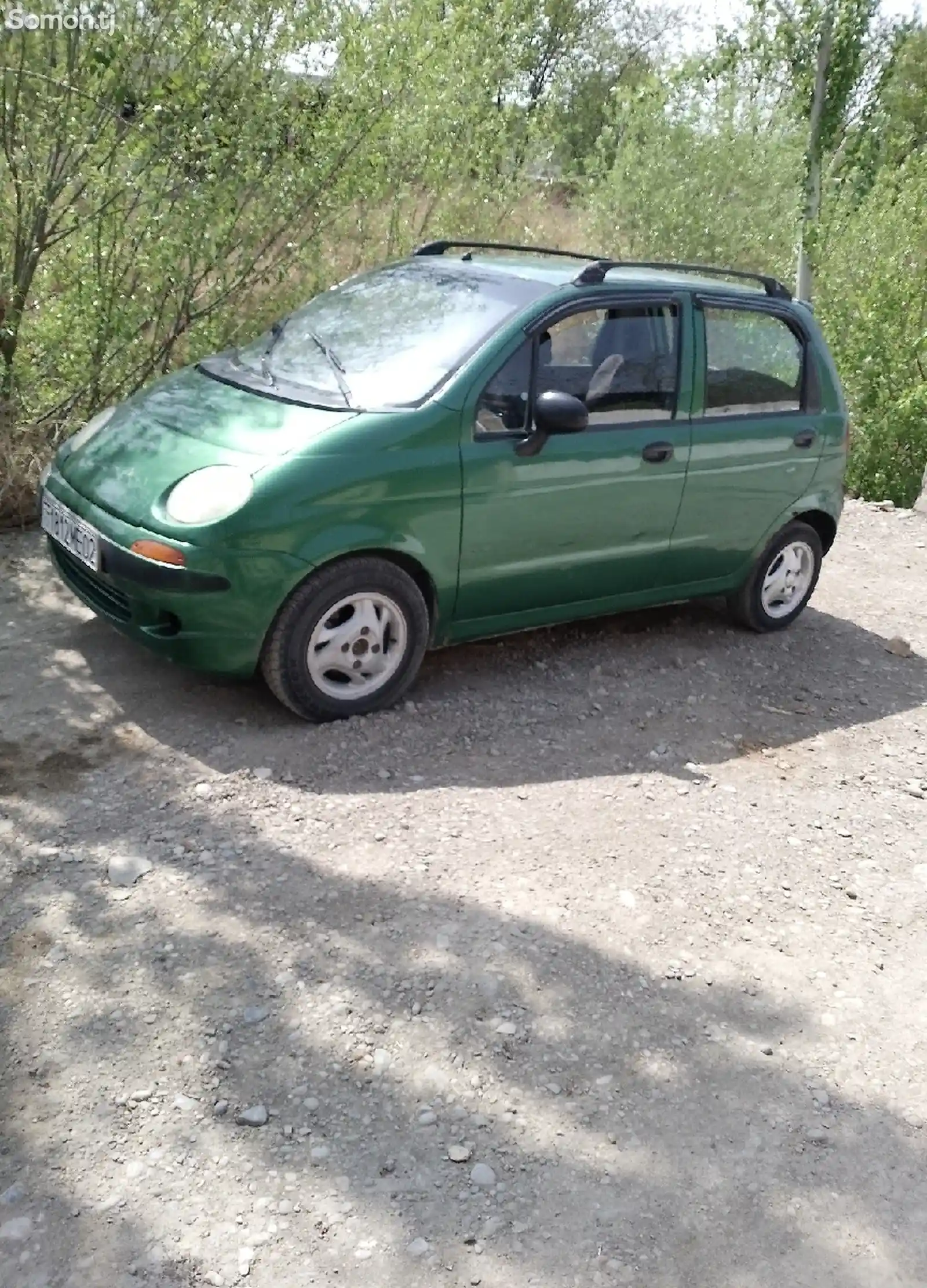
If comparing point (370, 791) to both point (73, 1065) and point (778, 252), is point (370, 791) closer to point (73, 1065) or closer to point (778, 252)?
point (73, 1065)

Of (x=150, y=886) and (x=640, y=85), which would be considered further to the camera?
(x=640, y=85)

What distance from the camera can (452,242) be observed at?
6.71 meters

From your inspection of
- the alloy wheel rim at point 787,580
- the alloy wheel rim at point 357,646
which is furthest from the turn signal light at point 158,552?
the alloy wheel rim at point 787,580

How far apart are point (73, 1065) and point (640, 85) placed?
15951mm

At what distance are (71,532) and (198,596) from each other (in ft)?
2.62

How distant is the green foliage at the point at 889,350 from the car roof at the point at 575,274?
20.9 ft

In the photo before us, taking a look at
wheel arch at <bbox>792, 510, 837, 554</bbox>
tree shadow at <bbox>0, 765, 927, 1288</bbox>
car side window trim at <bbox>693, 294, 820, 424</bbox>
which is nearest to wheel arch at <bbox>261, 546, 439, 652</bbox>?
tree shadow at <bbox>0, 765, 927, 1288</bbox>

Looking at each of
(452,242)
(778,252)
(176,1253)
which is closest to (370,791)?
(176,1253)

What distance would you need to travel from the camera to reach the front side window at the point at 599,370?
17.9 feet

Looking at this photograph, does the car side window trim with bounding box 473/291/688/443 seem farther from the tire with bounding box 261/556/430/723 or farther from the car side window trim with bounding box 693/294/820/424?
the tire with bounding box 261/556/430/723

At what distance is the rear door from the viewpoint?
6.18 m

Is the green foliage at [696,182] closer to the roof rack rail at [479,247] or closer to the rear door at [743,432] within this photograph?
the roof rack rail at [479,247]

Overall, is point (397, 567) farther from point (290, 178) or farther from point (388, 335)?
point (290, 178)

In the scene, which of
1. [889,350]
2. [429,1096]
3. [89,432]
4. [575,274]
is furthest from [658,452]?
[889,350]
